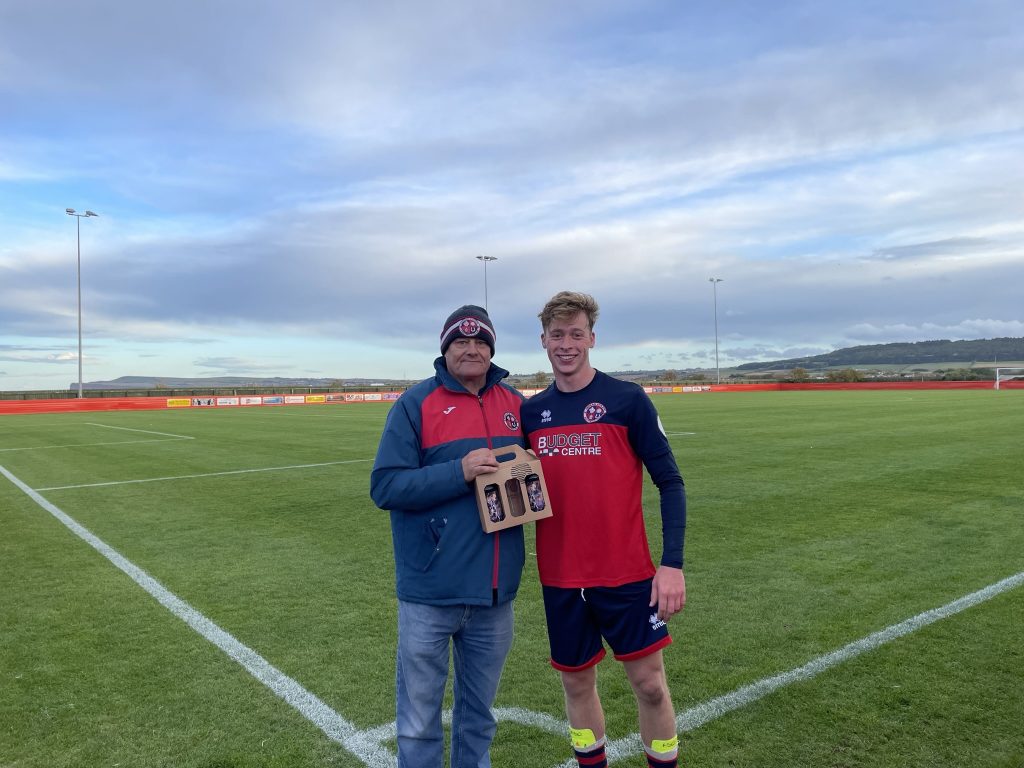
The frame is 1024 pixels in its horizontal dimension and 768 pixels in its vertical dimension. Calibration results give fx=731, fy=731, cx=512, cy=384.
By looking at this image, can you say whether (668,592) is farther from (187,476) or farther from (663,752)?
(187,476)

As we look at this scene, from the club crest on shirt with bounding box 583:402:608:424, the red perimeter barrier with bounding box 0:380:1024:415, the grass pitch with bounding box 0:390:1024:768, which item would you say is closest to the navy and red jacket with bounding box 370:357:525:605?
the club crest on shirt with bounding box 583:402:608:424

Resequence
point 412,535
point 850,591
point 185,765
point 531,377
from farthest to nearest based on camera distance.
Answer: point 531,377, point 850,591, point 185,765, point 412,535

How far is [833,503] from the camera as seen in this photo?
28.4ft

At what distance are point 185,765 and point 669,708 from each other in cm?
212

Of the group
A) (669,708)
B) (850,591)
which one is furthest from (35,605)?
(850,591)

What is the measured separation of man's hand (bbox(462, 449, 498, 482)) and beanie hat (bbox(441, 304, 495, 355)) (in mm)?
442

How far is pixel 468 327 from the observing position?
2652 millimetres

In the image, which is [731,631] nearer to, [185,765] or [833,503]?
[185,765]

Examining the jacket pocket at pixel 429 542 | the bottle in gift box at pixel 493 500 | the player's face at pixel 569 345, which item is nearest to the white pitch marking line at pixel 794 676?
the jacket pocket at pixel 429 542

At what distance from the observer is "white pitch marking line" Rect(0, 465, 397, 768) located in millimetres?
3316

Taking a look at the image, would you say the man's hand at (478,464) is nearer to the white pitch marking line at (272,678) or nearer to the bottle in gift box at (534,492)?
the bottle in gift box at (534,492)

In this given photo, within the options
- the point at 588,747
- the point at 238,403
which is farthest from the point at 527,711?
the point at 238,403

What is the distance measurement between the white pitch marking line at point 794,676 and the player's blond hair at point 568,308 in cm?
192

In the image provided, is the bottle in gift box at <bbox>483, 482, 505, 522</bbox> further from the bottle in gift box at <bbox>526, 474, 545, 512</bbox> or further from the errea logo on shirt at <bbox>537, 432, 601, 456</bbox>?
the errea logo on shirt at <bbox>537, 432, 601, 456</bbox>
